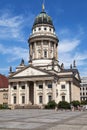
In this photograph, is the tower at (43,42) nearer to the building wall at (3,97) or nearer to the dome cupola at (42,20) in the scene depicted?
the dome cupola at (42,20)

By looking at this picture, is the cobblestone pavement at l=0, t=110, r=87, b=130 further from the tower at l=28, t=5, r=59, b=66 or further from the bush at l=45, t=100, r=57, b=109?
the tower at l=28, t=5, r=59, b=66

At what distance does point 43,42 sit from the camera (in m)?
99.1

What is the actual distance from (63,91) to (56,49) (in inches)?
796

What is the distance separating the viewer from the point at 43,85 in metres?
84.5

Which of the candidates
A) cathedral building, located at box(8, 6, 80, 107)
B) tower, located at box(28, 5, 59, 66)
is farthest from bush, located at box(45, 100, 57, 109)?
tower, located at box(28, 5, 59, 66)

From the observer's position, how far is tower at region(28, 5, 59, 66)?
97000 mm

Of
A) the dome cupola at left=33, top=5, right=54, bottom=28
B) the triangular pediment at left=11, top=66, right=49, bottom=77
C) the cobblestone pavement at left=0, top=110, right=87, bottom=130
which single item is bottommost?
the cobblestone pavement at left=0, top=110, right=87, bottom=130

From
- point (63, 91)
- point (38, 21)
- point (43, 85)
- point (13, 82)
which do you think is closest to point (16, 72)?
point (13, 82)

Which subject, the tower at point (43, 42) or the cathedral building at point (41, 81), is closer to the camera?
the cathedral building at point (41, 81)

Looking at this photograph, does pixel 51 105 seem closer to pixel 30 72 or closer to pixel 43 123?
pixel 30 72

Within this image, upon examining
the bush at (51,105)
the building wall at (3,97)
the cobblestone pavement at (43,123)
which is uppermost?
the building wall at (3,97)

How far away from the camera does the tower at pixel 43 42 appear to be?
9700cm

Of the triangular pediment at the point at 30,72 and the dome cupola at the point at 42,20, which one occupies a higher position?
the dome cupola at the point at 42,20

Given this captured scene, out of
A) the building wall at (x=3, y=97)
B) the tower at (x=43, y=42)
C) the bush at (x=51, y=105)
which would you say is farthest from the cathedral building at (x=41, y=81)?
the building wall at (x=3, y=97)
